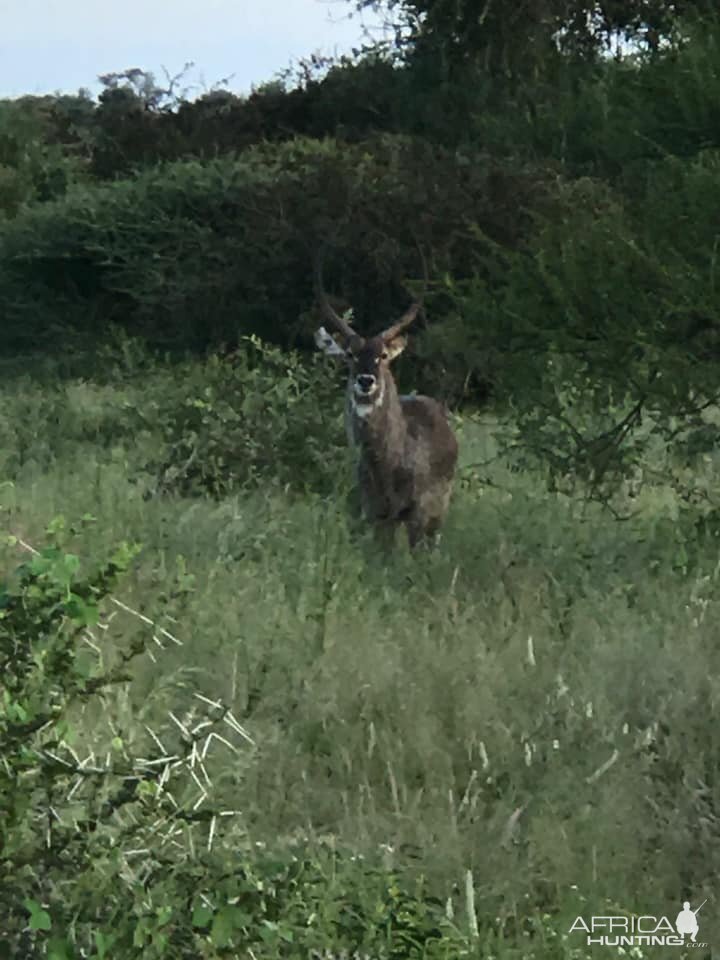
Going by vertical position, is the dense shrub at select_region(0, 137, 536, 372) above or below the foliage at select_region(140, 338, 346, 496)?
above

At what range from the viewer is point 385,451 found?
895 cm

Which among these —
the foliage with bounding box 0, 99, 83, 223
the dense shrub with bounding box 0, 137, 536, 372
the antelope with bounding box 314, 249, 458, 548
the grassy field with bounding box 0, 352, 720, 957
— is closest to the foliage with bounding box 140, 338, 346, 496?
the antelope with bounding box 314, 249, 458, 548

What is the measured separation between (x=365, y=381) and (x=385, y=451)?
1.50 feet

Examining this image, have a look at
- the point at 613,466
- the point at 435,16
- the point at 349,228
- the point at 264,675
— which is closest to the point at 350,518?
the point at 613,466

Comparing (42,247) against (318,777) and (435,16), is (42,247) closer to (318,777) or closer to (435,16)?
(435,16)

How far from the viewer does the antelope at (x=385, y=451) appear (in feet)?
28.9

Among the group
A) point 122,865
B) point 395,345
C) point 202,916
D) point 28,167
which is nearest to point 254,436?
point 395,345

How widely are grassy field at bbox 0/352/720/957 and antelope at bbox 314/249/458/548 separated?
0.33 meters

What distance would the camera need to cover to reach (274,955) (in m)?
3.36

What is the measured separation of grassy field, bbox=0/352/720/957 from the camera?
14.0 ft

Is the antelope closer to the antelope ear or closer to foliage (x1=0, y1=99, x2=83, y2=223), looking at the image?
the antelope ear

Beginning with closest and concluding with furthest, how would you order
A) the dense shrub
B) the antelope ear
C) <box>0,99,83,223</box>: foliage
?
1. the antelope ear
2. the dense shrub
3. <box>0,99,83,223</box>: foliage

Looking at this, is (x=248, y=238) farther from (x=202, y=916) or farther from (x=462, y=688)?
(x=202, y=916)

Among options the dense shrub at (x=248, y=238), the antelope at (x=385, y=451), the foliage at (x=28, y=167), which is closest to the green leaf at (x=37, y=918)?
the antelope at (x=385, y=451)
